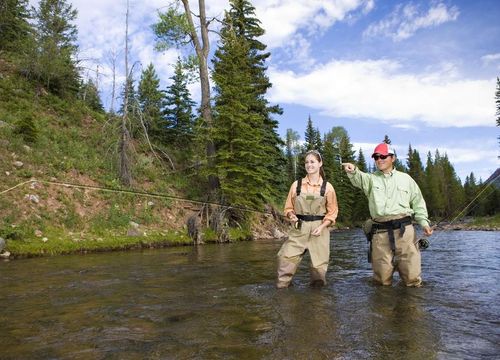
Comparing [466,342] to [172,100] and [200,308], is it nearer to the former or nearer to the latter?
[200,308]

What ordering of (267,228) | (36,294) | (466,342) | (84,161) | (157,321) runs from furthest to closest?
(267,228) → (84,161) → (36,294) → (157,321) → (466,342)

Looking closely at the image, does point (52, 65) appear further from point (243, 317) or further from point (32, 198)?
point (243, 317)

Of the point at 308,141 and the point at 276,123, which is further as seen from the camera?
the point at 308,141

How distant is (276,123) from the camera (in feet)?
94.1

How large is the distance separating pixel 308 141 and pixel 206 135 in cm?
3988

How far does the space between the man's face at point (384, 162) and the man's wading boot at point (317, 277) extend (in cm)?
203

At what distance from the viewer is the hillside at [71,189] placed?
1398 cm

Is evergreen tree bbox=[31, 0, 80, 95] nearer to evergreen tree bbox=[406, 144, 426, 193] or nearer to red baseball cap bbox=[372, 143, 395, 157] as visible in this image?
red baseball cap bbox=[372, 143, 395, 157]

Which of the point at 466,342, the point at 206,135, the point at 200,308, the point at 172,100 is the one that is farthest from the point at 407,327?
the point at 172,100

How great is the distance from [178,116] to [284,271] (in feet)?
89.3

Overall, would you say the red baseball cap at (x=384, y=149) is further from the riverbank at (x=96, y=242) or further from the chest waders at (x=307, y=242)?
the riverbank at (x=96, y=242)

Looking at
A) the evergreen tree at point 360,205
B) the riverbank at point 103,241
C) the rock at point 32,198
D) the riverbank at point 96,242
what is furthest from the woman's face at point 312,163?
the evergreen tree at point 360,205

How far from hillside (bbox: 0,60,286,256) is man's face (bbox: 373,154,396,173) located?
220 inches

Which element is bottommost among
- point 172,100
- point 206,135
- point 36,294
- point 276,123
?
point 36,294
